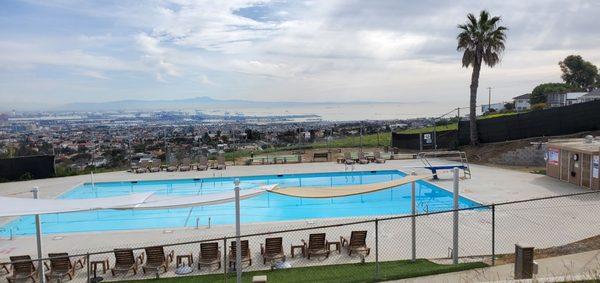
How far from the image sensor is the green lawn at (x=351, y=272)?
29.9 feet

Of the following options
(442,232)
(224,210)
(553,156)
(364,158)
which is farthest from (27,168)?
(553,156)

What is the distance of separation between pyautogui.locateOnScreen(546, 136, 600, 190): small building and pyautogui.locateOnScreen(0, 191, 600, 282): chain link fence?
4765mm

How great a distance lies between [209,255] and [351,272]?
11.1 feet

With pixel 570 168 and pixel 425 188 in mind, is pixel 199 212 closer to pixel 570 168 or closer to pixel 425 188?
pixel 425 188

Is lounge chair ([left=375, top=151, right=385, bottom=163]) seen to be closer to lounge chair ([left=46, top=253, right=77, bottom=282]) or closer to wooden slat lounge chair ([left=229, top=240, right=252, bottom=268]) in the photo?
wooden slat lounge chair ([left=229, top=240, right=252, bottom=268])

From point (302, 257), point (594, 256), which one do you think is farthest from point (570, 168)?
point (302, 257)

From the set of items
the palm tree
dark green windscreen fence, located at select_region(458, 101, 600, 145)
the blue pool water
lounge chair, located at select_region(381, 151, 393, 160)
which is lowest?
the blue pool water

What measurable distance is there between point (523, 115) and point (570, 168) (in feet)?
24.7

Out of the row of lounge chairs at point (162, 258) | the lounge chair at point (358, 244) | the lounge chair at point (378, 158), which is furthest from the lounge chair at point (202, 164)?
the lounge chair at point (358, 244)

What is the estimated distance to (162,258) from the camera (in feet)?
35.0

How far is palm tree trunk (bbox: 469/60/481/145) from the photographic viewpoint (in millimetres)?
27609

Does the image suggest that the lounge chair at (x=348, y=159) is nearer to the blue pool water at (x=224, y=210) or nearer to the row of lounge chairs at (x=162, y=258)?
the blue pool water at (x=224, y=210)

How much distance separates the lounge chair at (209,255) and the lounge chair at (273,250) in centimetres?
111

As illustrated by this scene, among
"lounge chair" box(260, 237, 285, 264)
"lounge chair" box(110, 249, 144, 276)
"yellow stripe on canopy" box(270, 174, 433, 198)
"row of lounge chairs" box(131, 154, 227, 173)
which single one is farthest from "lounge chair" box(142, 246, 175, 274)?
"row of lounge chairs" box(131, 154, 227, 173)
